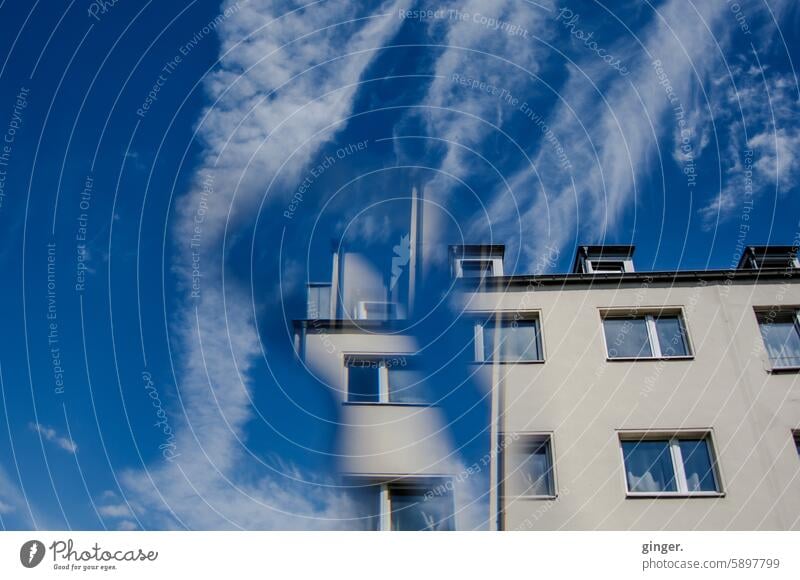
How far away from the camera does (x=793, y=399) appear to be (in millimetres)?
9602

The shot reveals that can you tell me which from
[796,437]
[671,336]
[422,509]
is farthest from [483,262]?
[796,437]

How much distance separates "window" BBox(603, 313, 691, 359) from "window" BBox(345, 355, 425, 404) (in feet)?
9.37

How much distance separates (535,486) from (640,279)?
3.79m

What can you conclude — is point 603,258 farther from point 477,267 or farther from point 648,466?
point 648,466

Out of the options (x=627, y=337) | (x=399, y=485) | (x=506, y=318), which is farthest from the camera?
(x=506, y=318)

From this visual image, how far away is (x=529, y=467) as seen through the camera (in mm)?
9383

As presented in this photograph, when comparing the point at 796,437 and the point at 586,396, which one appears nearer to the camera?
the point at 796,437

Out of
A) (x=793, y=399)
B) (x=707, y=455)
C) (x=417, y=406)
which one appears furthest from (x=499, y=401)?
(x=793, y=399)

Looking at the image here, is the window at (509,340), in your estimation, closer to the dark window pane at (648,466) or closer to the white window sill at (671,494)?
the dark window pane at (648,466)

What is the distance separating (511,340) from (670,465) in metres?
2.74

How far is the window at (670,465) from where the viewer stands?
29.5 ft

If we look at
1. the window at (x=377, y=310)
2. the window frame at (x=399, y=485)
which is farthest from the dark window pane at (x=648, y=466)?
the window at (x=377, y=310)

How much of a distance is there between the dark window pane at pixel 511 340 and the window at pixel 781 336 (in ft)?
10.7

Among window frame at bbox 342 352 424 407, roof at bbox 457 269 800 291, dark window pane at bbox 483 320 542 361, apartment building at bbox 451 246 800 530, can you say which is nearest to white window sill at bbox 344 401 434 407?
window frame at bbox 342 352 424 407
